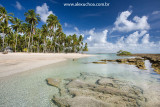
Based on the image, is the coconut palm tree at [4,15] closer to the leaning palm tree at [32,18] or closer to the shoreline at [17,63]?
the leaning palm tree at [32,18]

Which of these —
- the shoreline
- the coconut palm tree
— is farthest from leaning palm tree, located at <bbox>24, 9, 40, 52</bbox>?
the shoreline

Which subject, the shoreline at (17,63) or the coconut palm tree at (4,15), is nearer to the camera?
the shoreline at (17,63)

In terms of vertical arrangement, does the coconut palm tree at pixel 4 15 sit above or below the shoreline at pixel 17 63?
above

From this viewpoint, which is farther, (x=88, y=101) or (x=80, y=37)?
(x=80, y=37)

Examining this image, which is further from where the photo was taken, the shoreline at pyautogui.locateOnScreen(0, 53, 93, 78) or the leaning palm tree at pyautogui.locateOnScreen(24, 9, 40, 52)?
the leaning palm tree at pyautogui.locateOnScreen(24, 9, 40, 52)

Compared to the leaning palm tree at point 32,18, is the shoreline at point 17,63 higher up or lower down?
lower down

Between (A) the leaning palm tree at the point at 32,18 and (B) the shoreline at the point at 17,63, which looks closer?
(B) the shoreline at the point at 17,63

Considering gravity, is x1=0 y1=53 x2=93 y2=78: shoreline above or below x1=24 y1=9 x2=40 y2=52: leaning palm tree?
below

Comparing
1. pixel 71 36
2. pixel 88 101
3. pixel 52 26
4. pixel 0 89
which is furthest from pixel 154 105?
pixel 71 36

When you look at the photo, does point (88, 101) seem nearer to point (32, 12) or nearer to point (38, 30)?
point (32, 12)

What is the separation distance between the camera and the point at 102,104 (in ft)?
9.36

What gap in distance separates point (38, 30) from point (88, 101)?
186 feet

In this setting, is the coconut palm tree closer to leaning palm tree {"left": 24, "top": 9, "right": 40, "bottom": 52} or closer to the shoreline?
leaning palm tree {"left": 24, "top": 9, "right": 40, "bottom": 52}

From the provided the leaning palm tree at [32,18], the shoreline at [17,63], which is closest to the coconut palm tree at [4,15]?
the leaning palm tree at [32,18]
